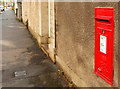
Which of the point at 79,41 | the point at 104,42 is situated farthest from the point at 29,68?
the point at 104,42

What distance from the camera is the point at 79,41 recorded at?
427 centimetres

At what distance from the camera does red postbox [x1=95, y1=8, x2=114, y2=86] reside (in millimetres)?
2924

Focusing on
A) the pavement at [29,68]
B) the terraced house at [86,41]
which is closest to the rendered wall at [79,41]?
Result: the terraced house at [86,41]

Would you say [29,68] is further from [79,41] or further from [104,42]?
[104,42]

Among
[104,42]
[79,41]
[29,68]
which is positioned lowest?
[29,68]

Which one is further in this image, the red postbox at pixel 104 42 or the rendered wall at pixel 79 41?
the rendered wall at pixel 79 41

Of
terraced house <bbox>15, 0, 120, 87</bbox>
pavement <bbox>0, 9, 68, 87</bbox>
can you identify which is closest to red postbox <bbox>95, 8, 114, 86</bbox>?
terraced house <bbox>15, 0, 120, 87</bbox>

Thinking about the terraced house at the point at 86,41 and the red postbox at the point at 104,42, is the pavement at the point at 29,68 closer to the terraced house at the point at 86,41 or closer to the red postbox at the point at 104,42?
the terraced house at the point at 86,41

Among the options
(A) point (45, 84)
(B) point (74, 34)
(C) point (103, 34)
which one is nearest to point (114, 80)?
(C) point (103, 34)

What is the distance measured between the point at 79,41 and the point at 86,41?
43 centimetres

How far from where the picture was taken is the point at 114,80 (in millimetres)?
2941

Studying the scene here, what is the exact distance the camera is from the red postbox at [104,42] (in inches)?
115

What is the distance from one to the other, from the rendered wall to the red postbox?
0.27ft

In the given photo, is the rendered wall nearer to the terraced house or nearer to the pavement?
the terraced house
